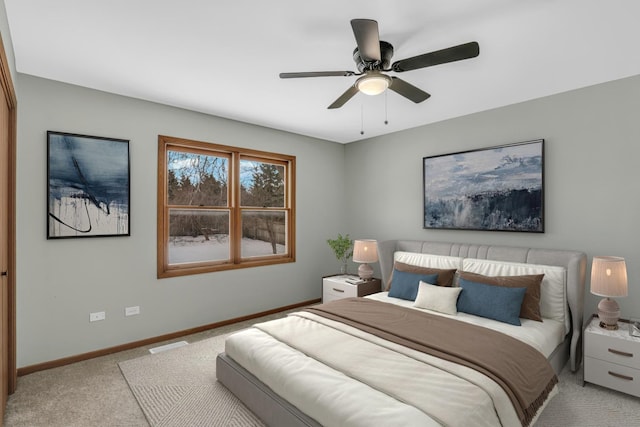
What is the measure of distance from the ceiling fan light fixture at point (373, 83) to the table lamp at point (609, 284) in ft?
7.40

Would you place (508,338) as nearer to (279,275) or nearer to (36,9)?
(279,275)

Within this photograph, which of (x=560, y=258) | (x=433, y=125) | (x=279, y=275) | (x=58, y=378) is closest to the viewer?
(x=58, y=378)

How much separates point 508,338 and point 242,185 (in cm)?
340

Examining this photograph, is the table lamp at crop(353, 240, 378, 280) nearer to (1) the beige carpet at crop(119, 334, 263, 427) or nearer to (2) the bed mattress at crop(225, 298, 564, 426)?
(2) the bed mattress at crop(225, 298, 564, 426)

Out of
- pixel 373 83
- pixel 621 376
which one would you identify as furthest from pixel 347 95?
pixel 621 376

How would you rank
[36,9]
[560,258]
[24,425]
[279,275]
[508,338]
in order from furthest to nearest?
[279,275] < [560,258] < [508,338] < [24,425] < [36,9]

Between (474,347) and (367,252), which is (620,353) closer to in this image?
(474,347)

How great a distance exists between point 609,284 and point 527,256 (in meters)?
0.73

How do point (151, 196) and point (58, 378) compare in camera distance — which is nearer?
point (58, 378)

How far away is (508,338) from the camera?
2354 millimetres

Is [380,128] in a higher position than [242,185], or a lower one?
higher

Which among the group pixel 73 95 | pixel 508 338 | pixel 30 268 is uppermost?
pixel 73 95

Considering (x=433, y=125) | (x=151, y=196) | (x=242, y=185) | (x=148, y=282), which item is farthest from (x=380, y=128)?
(x=148, y=282)

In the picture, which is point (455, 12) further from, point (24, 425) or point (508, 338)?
point (24, 425)
